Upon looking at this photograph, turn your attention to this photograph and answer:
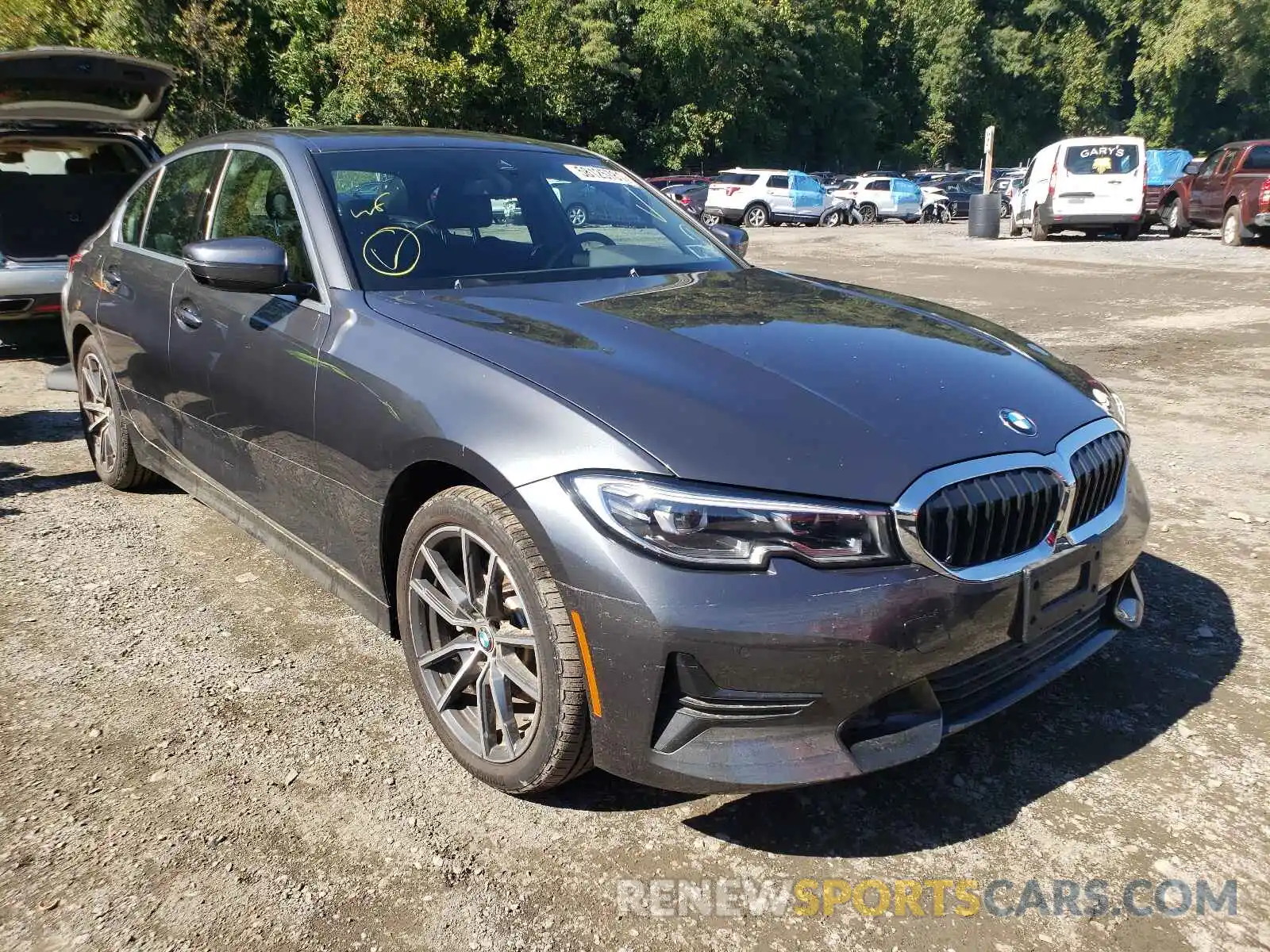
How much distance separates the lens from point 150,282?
4.04m

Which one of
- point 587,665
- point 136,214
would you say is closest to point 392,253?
point 587,665

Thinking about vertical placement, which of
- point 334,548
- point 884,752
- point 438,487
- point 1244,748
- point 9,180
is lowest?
point 1244,748

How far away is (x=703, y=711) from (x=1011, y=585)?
738 millimetres

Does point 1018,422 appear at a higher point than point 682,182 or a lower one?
lower

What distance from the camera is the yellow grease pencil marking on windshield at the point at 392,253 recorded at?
10.1 feet

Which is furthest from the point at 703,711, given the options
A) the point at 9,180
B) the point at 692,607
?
the point at 9,180

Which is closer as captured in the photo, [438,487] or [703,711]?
[703,711]

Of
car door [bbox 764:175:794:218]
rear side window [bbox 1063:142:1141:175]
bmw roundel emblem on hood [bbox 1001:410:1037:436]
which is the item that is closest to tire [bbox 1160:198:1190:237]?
rear side window [bbox 1063:142:1141:175]

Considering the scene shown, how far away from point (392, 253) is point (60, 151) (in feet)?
20.5

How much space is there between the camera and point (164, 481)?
5.04m

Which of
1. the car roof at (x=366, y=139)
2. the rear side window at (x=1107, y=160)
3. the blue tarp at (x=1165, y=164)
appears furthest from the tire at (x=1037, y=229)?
the car roof at (x=366, y=139)

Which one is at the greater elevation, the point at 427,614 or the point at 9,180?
the point at 9,180

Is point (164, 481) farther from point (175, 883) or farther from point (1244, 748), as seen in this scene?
point (1244, 748)

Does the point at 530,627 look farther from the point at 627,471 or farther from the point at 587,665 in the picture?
the point at 627,471
